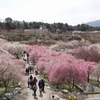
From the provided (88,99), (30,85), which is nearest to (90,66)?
(88,99)

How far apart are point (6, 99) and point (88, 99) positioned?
33.9 feet

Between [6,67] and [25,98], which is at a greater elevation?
[6,67]

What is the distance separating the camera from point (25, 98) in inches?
1204

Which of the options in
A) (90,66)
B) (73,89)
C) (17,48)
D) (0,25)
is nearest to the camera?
(73,89)

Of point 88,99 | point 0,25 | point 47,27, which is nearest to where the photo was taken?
point 88,99

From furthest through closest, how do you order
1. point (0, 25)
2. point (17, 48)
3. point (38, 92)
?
point (0, 25) → point (17, 48) → point (38, 92)

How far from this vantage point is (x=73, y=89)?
3941 cm

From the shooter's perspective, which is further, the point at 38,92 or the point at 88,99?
the point at 88,99

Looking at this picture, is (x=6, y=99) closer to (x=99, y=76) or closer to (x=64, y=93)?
(x=64, y=93)

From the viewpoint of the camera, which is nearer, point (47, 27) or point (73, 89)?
point (73, 89)

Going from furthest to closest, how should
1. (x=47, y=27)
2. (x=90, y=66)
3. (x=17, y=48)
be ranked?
(x=47, y=27) < (x=17, y=48) < (x=90, y=66)

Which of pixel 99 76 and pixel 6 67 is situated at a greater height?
pixel 6 67

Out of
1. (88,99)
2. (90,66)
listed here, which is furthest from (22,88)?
(90,66)

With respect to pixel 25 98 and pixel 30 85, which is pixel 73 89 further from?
pixel 25 98
